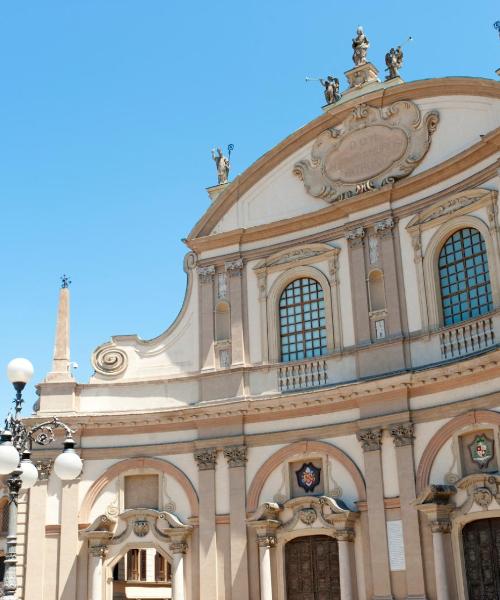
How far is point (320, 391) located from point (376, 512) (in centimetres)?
355

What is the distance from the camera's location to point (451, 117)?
2491 centimetres

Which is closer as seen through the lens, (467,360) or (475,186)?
(467,360)

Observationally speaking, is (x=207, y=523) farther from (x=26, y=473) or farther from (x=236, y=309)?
(x=26, y=473)

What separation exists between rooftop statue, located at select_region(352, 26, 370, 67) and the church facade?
0.47 m

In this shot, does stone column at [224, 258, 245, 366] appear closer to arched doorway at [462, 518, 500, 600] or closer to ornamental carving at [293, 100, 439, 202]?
ornamental carving at [293, 100, 439, 202]

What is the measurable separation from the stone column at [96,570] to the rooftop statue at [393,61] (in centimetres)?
1638

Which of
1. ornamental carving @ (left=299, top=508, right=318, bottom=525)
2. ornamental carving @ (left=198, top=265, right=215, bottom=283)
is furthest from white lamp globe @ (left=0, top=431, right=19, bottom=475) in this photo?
ornamental carving @ (left=198, top=265, right=215, bottom=283)

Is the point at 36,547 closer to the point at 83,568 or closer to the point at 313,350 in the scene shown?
the point at 83,568

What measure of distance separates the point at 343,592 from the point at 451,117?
13.2 metres

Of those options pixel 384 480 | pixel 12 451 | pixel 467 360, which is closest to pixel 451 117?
pixel 467 360

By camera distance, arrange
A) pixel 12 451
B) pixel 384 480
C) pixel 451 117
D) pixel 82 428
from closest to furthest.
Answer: pixel 12 451 < pixel 384 480 < pixel 451 117 < pixel 82 428

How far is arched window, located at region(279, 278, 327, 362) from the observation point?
26.1 metres

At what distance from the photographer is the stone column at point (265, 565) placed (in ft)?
78.0

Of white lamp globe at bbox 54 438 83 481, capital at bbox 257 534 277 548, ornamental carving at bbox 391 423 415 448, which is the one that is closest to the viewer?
white lamp globe at bbox 54 438 83 481
